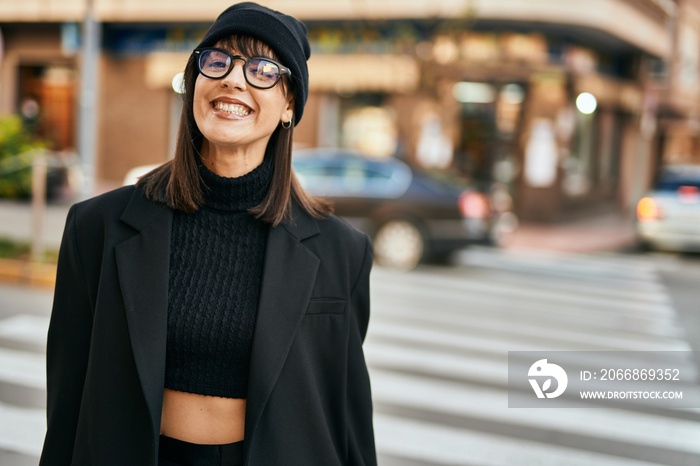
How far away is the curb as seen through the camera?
31.5 feet

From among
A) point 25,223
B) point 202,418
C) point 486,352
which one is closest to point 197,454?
point 202,418

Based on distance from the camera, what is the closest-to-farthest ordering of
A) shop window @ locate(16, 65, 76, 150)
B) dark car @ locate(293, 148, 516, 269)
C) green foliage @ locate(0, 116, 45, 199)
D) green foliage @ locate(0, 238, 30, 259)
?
1. green foliage @ locate(0, 238, 30, 259)
2. dark car @ locate(293, 148, 516, 269)
3. green foliage @ locate(0, 116, 45, 199)
4. shop window @ locate(16, 65, 76, 150)

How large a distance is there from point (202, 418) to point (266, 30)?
94 centimetres

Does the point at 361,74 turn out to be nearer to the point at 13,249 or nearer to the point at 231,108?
the point at 13,249

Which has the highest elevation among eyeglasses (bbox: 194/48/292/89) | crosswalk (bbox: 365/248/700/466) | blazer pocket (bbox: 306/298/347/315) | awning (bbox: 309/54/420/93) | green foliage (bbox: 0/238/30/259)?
awning (bbox: 309/54/420/93)

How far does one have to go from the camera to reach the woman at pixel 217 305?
197 cm

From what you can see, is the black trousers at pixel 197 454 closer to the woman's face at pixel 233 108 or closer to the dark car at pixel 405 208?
the woman's face at pixel 233 108

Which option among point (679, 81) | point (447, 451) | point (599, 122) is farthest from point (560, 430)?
point (679, 81)

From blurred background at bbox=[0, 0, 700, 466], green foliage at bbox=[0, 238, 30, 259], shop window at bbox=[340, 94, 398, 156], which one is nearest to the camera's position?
blurred background at bbox=[0, 0, 700, 466]

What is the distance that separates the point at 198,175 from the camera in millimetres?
2105

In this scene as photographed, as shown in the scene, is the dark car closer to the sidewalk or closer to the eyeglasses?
the sidewalk

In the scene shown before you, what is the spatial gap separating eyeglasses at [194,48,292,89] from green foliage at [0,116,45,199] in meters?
14.3

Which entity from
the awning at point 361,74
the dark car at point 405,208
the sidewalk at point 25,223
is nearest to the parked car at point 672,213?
the dark car at point 405,208

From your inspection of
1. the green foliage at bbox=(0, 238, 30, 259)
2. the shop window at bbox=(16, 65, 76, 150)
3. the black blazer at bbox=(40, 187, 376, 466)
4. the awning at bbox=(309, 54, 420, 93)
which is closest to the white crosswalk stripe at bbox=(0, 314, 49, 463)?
the green foliage at bbox=(0, 238, 30, 259)
